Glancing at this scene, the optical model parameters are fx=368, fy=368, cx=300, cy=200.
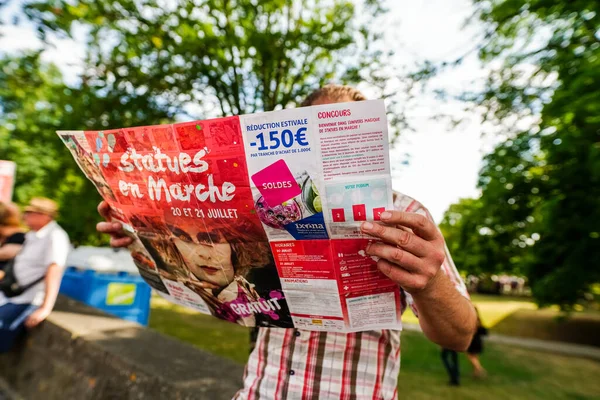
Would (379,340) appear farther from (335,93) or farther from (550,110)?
(550,110)

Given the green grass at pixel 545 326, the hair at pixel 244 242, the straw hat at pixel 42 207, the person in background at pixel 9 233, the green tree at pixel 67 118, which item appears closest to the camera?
the hair at pixel 244 242

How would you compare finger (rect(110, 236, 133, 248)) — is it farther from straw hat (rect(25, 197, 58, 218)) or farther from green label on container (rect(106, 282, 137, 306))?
green label on container (rect(106, 282, 137, 306))

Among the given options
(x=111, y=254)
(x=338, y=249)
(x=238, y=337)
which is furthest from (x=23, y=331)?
(x=238, y=337)

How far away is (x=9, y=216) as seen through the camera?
4.06 meters

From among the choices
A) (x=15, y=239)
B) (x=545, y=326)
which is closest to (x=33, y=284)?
(x=15, y=239)

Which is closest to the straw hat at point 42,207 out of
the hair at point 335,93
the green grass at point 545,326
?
the hair at point 335,93

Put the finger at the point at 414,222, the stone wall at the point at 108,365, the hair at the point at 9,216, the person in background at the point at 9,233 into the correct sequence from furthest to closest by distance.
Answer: the hair at the point at 9,216 → the person in background at the point at 9,233 → the stone wall at the point at 108,365 → the finger at the point at 414,222

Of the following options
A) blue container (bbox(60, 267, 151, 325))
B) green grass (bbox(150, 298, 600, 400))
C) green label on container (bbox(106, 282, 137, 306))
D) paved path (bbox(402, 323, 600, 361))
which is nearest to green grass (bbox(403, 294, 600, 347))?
paved path (bbox(402, 323, 600, 361))

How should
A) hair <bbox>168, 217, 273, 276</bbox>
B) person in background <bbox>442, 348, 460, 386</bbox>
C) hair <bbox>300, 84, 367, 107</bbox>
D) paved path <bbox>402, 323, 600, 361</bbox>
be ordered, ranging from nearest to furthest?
hair <bbox>168, 217, 273, 276</bbox>, hair <bbox>300, 84, 367, 107</bbox>, person in background <bbox>442, 348, 460, 386</bbox>, paved path <bbox>402, 323, 600, 361</bbox>

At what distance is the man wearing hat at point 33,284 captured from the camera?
312 cm

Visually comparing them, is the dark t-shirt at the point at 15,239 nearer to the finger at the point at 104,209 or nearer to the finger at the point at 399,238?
the finger at the point at 104,209

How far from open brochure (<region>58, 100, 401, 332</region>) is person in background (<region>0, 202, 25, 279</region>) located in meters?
3.19

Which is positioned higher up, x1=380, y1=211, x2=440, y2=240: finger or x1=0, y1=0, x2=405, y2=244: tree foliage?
x1=0, y1=0, x2=405, y2=244: tree foliage

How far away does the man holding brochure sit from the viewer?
37.0 inches
